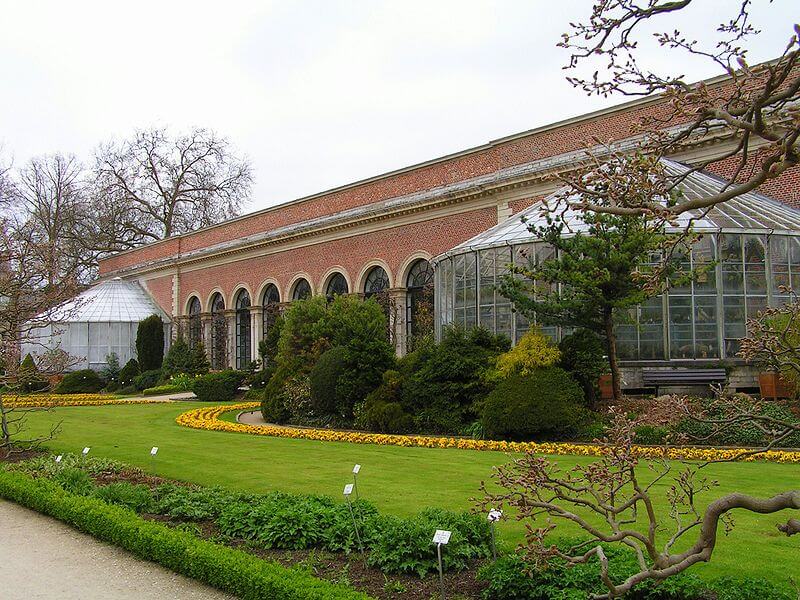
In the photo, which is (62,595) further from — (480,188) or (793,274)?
(480,188)

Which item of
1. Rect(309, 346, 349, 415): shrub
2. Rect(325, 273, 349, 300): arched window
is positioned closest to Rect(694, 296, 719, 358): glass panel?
Rect(309, 346, 349, 415): shrub

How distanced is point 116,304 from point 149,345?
21.7ft

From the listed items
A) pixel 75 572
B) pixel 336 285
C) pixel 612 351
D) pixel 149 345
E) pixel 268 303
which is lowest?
pixel 75 572

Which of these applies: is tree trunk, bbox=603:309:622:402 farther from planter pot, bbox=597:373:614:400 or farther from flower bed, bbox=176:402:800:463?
flower bed, bbox=176:402:800:463

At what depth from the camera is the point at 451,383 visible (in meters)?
14.1

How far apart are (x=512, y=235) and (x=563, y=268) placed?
456 cm

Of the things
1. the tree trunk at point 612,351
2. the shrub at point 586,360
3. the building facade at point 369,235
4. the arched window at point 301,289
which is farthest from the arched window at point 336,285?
the tree trunk at point 612,351

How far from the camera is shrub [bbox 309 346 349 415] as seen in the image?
1600 cm

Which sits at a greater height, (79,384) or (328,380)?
(328,380)

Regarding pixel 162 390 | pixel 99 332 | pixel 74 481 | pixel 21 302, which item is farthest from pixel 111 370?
pixel 74 481

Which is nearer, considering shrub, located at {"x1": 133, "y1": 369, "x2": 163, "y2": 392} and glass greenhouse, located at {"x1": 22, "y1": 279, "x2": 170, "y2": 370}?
shrub, located at {"x1": 133, "y1": 369, "x2": 163, "y2": 392}

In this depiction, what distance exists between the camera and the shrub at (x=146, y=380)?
31484 millimetres

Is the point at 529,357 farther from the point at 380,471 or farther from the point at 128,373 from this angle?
the point at 128,373

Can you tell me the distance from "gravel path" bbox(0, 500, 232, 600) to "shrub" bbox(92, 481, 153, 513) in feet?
1.62
